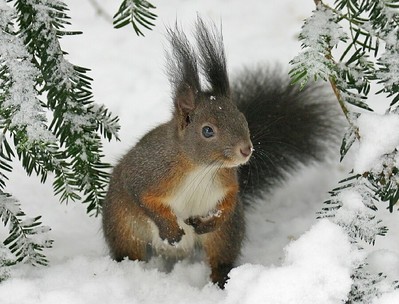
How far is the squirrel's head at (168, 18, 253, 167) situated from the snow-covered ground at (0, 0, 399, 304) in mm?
281

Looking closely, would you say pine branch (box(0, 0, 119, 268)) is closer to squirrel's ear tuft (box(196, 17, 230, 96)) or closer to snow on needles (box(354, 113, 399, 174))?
squirrel's ear tuft (box(196, 17, 230, 96))

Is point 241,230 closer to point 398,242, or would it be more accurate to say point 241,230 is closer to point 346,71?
point 398,242

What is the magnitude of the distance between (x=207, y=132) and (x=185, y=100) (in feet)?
0.34

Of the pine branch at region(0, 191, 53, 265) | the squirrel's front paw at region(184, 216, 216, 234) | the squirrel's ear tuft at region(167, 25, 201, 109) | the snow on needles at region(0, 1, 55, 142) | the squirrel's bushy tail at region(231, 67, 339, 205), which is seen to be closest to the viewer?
the snow on needles at region(0, 1, 55, 142)

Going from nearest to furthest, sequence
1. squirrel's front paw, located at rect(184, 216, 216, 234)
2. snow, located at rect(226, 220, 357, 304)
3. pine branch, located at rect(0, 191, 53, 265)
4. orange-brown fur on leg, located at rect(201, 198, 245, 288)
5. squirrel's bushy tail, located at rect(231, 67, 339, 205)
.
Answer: snow, located at rect(226, 220, 357, 304)
pine branch, located at rect(0, 191, 53, 265)
squirrel's front paw, located at rect(184, 216, 216, 234)
orange-brown fur on leg, located at rect(201, 198, 245, 288)
squirrel's bushy tail, located at rect(231, 67, 339, 205)

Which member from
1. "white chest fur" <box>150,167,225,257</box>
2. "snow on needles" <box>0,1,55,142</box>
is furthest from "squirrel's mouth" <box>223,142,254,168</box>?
"snow on needles" <box>0,1,55,142</box>

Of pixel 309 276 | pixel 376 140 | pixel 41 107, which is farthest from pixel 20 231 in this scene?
pixel 376 140

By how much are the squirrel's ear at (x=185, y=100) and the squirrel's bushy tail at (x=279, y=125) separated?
46cm

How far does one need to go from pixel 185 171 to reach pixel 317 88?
80cm

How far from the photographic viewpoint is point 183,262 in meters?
2.10

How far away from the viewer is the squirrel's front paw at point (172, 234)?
6.16ft

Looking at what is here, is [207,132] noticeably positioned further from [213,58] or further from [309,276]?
[309,276]

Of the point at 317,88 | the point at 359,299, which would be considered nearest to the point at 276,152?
the point at 317,88

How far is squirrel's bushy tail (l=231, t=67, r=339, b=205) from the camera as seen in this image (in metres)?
2.29
